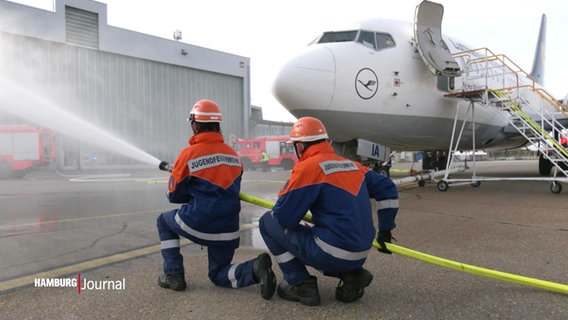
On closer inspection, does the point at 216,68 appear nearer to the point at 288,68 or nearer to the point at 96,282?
the point at 288,68

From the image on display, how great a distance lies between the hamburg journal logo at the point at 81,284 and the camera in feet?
10.1

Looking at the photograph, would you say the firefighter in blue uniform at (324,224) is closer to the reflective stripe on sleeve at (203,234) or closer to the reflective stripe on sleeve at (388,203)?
Result: the reflective stripe on sleeve at (388,203)

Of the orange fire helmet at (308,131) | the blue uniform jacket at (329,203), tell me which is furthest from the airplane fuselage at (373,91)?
the blue uniform jacket at (329,203)

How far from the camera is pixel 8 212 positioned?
721 centimetres

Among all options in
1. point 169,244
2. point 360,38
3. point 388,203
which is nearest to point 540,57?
point 360,38

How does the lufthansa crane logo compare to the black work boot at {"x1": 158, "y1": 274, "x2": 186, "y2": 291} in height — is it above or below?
above

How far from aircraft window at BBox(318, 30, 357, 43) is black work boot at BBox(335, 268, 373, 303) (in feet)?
20.0

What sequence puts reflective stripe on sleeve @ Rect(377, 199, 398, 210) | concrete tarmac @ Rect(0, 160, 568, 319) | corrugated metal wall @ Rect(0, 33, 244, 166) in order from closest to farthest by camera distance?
concrete tarmac @ Rect(0, 160, 568, 319)
reflective stripe on sleeve @ Rect(377, 199, 398, 210)
corrugated metal wall @ Rect(0, 33, 244, 166)

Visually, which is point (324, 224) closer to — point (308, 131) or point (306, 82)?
point (308, 131)

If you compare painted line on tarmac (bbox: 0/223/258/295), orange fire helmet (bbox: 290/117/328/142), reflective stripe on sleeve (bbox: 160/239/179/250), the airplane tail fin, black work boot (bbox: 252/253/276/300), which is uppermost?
the airplane tail fin

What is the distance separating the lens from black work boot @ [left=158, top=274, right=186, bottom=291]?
118 inches

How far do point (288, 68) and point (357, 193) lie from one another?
4.69 meters

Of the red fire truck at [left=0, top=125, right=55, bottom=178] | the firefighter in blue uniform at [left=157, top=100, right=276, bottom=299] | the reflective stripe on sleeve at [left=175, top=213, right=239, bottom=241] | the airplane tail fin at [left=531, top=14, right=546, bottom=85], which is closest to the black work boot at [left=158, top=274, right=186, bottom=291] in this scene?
the firefighter in blue uniform at [left=157, top=100, right=276, bottom=299]

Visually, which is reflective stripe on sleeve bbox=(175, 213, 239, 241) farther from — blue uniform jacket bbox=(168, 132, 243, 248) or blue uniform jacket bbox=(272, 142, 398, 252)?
blue uniform jacket bbox=(272, 142, 398, 252)
